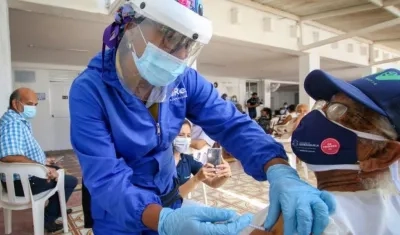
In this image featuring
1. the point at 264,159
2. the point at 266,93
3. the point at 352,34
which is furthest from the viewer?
the point at 266,93

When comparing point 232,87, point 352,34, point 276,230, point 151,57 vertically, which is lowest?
point 276,230

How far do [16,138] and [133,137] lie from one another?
1828 mm

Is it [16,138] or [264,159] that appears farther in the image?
[16,138]

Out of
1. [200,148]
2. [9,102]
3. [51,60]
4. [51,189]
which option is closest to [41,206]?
[51,189]

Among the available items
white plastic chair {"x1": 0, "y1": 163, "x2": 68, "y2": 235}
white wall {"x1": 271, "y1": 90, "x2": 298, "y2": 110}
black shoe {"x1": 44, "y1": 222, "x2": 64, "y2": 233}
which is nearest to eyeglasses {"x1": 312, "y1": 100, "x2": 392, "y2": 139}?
white plastic chair {"x1": 0, "y1": 163, "x2": 68, "y2": 235}

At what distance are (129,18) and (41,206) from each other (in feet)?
6.30

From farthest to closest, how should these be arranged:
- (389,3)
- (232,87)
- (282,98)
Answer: (282,98) → (232,87) → (389,3)

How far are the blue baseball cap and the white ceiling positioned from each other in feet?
10.9

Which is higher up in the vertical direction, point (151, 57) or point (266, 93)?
point (266, 93)

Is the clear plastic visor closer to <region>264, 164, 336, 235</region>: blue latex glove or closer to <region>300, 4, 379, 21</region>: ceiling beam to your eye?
<region>264, 164, 336, 235</region>: blue latex glove

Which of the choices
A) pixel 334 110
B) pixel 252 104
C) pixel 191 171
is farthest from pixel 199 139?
pixel 252 104

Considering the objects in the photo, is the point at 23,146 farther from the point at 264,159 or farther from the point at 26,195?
the point at 264,159

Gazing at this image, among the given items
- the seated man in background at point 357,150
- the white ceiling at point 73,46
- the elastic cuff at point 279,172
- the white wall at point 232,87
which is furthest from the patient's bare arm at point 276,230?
the white wall at point 232,87

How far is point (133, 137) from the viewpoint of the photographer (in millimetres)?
828
